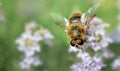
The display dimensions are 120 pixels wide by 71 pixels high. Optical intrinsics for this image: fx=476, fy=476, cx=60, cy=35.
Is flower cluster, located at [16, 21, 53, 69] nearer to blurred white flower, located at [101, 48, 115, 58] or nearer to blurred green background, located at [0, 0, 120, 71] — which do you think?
blurred green background, located at [0, 0, 120, 71]

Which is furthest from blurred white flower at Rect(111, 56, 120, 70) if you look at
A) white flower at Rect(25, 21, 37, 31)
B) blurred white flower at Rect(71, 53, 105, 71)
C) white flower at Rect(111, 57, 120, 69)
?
white flower at Rect(25, 21, 37, 31)

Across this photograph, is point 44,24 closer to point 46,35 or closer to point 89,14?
point 46,35

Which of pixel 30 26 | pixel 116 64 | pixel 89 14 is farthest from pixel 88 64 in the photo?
pixel 30 26

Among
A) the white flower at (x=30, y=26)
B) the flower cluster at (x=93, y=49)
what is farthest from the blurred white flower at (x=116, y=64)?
the white flower at (x=30, y=26)

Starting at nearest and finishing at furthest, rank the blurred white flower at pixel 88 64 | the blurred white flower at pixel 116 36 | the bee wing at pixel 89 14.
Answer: the bee wing at pixel 89 14
the blurred white flower at pixel 88 64
the blurred white flower at pixel 116 36

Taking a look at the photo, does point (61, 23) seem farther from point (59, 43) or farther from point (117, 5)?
point (117, 5)

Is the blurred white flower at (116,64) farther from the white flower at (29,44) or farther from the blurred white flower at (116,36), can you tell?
the white flower at (29,44)

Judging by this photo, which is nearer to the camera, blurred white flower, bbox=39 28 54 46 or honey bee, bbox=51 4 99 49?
honey bee, bbox=51 4 99 49
